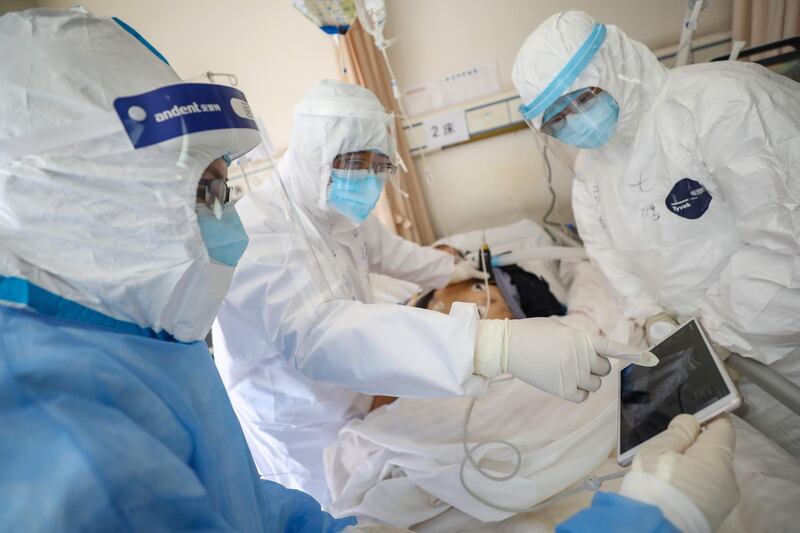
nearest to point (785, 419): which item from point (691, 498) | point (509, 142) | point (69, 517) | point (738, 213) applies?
point (738, 213)

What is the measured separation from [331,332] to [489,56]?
1898 mm

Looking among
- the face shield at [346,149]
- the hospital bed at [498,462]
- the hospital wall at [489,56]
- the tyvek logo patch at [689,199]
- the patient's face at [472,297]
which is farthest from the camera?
the hospital wall at [489,56]

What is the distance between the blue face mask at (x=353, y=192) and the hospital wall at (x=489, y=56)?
1.17m

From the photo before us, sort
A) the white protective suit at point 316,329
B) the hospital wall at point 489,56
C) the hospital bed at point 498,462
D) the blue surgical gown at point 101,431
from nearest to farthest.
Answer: the blue surgical gown at point 101,431
the hospital bed at point 498,462
the white protective suit at point 316,329
the hospital wall at point 489,56

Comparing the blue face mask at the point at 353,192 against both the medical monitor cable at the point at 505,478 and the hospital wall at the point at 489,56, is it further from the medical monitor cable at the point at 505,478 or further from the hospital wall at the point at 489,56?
the hospital wall at the point at 489,56

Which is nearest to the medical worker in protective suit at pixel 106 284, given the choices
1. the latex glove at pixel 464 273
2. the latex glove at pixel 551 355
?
the latex glove at pixel 551 355

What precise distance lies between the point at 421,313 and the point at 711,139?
2.92 ft

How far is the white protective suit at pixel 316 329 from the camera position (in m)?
0.83

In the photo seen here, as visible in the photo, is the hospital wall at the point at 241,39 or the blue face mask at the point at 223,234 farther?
the hospital wall at the point at 241,39

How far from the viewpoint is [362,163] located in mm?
1273

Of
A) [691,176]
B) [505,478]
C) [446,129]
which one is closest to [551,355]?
[505,478]

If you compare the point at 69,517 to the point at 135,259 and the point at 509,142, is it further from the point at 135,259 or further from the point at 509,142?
the point at 509,142

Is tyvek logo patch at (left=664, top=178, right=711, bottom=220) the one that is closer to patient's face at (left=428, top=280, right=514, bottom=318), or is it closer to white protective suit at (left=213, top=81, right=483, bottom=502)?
patient's face at (left=428, top=280, right=514, bottom=318)

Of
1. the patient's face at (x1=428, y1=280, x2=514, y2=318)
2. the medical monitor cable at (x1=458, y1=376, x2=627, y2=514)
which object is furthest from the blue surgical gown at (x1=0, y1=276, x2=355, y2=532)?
the patient's face at (x1=428, y1=280, x2=514, y2=318)
